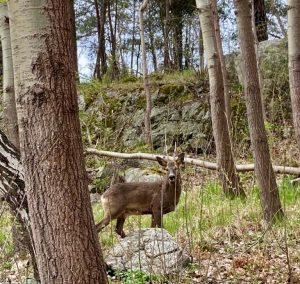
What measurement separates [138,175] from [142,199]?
4.50 meters

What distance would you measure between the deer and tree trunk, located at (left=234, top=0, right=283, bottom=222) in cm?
169

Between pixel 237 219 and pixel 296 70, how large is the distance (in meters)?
2.32

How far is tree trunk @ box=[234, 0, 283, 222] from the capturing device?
620 cm

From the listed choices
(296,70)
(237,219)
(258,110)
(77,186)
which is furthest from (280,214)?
(77,186)

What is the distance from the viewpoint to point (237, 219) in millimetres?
6512

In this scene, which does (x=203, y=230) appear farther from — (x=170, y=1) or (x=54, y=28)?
(x=170, y=1)

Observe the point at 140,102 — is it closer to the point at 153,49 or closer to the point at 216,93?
the point at 216,93

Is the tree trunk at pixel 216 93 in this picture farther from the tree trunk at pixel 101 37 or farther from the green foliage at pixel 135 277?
the tree trunk at pixel 101 37

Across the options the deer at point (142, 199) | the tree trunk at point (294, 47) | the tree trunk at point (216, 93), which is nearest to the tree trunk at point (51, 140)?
the deer at point (142, 199)

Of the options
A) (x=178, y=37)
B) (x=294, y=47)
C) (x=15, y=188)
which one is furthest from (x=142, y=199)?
(x=178, y=37)

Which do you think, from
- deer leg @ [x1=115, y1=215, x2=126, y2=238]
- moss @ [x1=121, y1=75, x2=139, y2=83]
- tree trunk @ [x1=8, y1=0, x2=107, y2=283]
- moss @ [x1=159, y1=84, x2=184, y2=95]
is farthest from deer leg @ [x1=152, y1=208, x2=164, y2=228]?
moss @ [x1=121, y1=75, x2=139, y2=83]

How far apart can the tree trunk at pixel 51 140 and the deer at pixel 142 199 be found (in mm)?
4387

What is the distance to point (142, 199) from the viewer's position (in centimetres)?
802

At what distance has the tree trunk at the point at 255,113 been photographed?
6199mm
